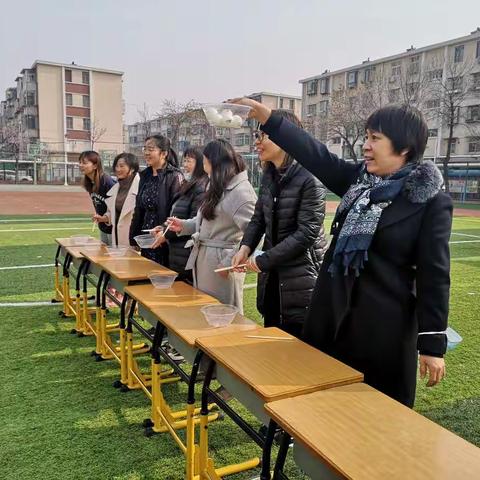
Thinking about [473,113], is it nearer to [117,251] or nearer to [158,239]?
[117,251]

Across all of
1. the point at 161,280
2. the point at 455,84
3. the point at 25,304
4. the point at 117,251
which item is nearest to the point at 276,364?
the point at 161,280

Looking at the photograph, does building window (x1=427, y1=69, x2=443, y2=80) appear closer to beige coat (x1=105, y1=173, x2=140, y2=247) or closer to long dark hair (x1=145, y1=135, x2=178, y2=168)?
beige coat (x1=105, y1=173, x2=140, y2=247)

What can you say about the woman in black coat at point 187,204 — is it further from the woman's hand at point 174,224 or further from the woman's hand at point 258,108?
the woman's hand at point 258,108

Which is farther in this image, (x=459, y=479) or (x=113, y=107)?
(x=113, y=107)

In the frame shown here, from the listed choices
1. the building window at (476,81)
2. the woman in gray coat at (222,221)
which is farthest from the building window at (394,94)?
the woman in gray coat at (222,221)

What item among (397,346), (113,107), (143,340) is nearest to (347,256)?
(397,346)

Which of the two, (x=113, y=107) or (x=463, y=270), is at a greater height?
(x=113, y=107)

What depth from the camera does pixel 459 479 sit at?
0.98 m

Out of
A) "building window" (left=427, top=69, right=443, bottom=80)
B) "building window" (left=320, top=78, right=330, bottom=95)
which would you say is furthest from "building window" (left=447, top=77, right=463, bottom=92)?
"building window" (left=320, top=78, right=330, bottom=95)

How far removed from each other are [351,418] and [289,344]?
57cm

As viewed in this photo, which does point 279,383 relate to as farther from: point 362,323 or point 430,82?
point 430,82

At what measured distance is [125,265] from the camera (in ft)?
11.1

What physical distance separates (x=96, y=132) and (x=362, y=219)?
46.9 metres

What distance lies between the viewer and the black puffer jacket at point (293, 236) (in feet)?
7.45
